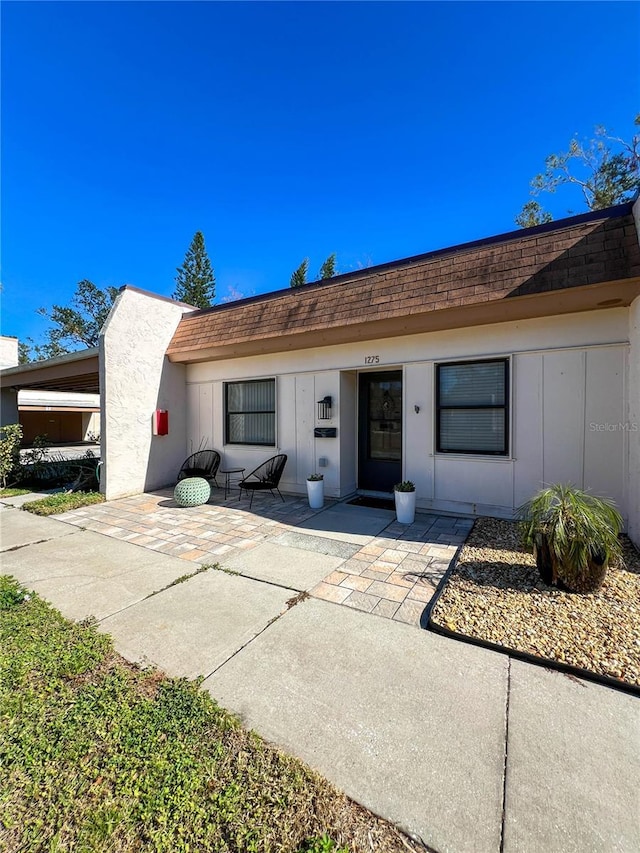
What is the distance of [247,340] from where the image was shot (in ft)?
21.5

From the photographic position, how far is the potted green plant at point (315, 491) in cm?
604

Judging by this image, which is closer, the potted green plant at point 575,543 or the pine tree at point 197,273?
the potted green plant at point 575,543

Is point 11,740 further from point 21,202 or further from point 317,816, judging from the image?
point 21,202

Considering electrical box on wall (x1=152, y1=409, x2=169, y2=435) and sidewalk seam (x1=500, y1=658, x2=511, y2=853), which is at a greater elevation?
electrical box on wall (x1=152, y1=409, x2=169, y2=435)

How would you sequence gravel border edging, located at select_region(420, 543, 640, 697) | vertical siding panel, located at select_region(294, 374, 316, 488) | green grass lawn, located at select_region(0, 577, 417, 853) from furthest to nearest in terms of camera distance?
A: vertical siding panel, located at select_region(294, 374, 316, 488) → gravel border edging, located at select_region(420, 543, 640, 697) → green grass lawn, located at select_region(0, 577, 417, 853)

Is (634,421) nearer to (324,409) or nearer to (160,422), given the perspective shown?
(324,409)

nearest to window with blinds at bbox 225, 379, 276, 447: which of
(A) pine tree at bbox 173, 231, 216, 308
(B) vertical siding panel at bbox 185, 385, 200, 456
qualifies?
(B) vertical siding panel at bbox 185, 385, 200, 456

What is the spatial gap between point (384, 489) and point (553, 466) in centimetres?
279

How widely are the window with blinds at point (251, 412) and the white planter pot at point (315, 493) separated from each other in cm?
168

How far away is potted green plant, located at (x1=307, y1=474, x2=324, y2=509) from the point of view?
604 centimetres

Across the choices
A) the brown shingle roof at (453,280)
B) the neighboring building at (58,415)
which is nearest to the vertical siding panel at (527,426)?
the brown shingle roof at (453,280)

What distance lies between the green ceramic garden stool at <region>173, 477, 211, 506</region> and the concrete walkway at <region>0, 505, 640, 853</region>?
9.64ft

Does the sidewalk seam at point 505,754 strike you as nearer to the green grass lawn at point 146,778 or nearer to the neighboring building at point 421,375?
the green grass lawn at point 146,778

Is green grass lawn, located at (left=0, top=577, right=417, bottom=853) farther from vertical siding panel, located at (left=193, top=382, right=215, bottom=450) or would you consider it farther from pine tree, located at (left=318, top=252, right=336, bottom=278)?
pine tree, located at (left=318, top=252, right=336, bottom=278)
